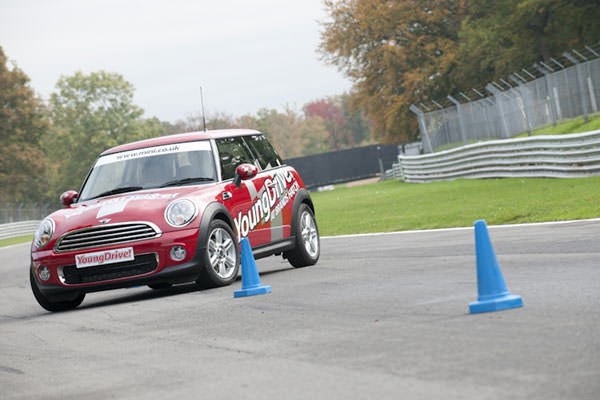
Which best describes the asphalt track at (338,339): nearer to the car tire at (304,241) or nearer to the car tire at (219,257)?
the car tire at (219,257)

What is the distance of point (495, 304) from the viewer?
791cm

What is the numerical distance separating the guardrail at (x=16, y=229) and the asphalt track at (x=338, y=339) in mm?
55447

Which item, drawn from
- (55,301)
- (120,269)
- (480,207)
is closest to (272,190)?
(120,269)

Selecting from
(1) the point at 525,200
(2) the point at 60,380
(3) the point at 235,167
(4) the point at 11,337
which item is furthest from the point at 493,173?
(2) the point at 60,380

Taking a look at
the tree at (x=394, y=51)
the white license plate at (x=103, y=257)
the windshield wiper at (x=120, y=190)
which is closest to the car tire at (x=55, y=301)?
the white license plate at (x=103, y=257)

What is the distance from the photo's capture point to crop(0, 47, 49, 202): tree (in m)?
84.4

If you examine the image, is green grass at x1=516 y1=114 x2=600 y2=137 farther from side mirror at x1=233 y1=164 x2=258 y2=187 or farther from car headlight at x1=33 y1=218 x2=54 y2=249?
car headlight at x1=33 y1=218 x2=54 y2=249

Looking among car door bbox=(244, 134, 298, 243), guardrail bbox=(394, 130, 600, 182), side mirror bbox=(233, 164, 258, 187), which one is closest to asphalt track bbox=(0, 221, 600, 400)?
car door bbox=(244, 134, 298, 243)

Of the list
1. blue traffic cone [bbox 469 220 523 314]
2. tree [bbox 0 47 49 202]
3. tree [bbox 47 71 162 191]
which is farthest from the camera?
tree [bbox 47 71 162 191]

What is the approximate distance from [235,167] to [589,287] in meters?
5.49

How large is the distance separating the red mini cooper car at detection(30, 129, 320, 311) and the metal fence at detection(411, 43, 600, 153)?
2001cm

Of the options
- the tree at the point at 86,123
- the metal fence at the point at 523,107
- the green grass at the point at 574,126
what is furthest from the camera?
the tree at the point at 86,123

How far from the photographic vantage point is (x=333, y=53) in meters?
67.2

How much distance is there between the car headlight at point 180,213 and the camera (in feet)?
38.5
